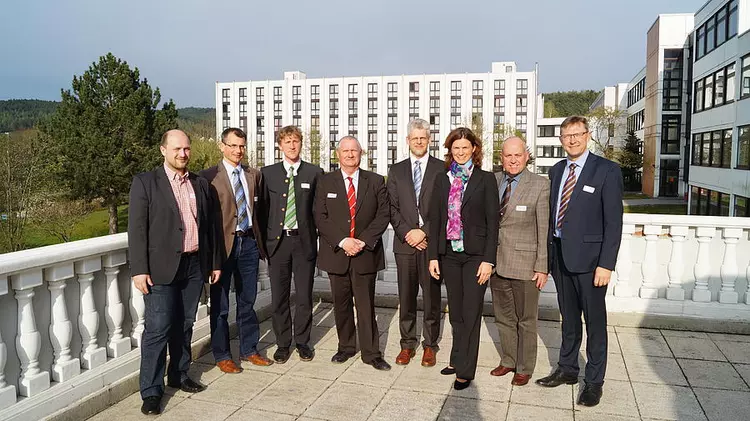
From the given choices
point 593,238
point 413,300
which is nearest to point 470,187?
point 593,238

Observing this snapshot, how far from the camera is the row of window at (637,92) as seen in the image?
53.4m

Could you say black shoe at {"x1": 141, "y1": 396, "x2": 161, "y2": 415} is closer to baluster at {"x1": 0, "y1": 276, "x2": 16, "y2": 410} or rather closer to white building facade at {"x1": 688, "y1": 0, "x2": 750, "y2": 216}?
baluster at {"x1": 0, "y1": 276, "x2": 16, "y2": 410}

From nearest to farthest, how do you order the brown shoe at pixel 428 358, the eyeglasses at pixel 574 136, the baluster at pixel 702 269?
the eyeglasses at pixel 574 136, the brown shoe at pixel 428 358, the baluster at pixel 702 269

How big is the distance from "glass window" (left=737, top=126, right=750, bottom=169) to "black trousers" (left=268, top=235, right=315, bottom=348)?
24.9m

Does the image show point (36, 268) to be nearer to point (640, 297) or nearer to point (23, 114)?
point (640, 297)

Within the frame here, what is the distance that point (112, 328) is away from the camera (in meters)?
4.11

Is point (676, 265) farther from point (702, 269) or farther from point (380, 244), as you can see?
point (380, 244)

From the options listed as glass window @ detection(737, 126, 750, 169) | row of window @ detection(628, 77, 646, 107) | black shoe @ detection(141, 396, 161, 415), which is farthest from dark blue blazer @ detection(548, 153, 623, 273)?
row of window @ detection(628, 77, 646, 107)

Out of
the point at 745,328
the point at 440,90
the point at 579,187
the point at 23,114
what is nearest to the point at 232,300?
the point at 579,187

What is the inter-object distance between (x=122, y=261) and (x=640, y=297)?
486 centimetres

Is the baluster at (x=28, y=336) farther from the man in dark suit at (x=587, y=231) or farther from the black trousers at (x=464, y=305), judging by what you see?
the man in dark suit at (x=587, y=231)

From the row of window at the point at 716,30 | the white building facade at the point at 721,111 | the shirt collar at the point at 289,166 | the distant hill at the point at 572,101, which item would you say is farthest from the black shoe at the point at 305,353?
the distant hill at the point at 572,101

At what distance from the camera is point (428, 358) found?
4.68 meters

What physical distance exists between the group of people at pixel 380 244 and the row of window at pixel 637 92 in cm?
5458
